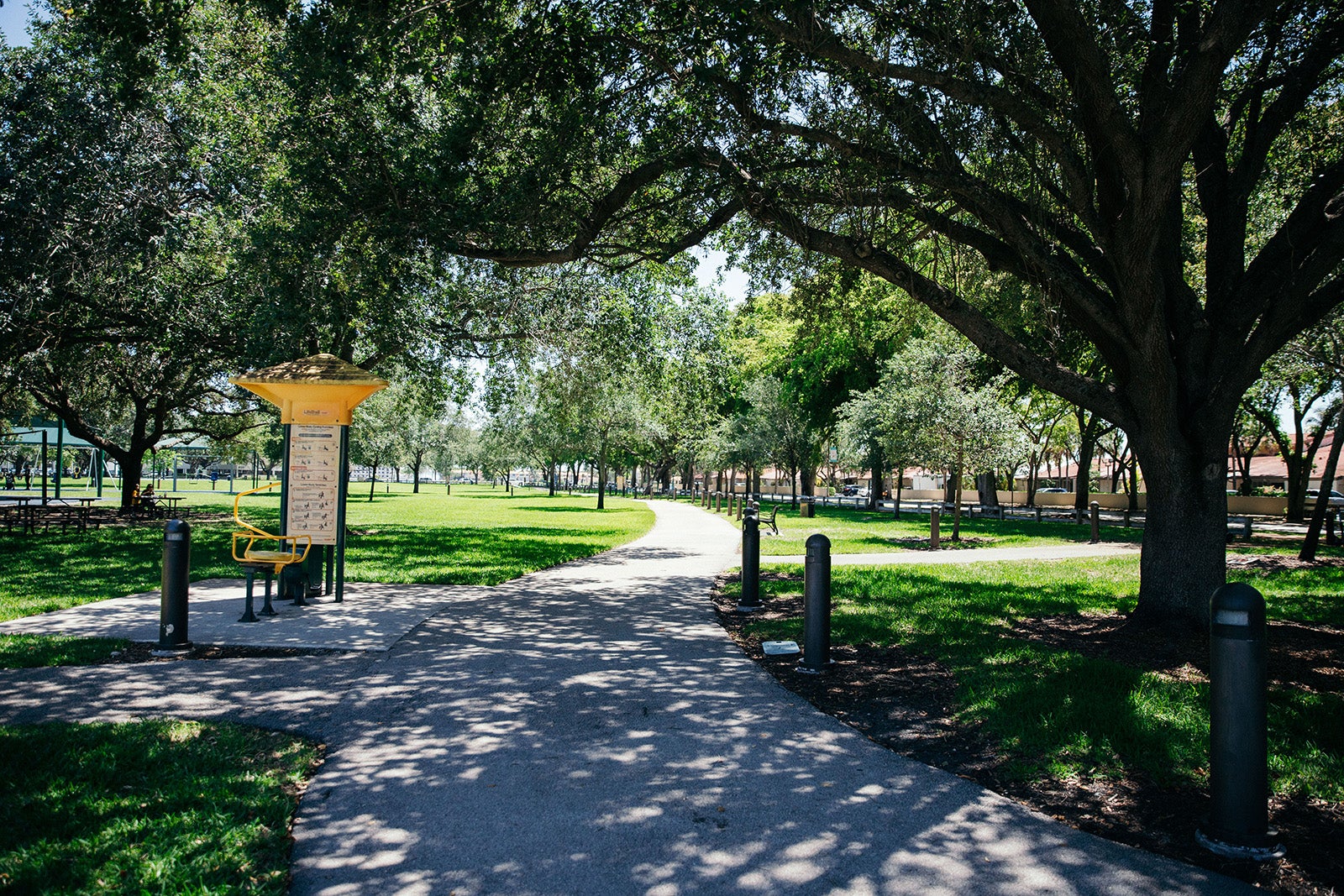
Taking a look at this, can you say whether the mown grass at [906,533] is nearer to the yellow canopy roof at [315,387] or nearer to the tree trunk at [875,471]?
the tree trunk at [875,471]

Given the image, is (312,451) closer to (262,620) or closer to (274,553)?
(274,553)

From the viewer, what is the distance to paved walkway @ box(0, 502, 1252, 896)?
10.0ft

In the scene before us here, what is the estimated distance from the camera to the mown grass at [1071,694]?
13.9ft

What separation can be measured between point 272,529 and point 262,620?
35.2 ft

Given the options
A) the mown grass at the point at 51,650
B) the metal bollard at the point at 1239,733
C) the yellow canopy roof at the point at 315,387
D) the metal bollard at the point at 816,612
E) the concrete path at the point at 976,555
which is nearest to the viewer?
the metal bollard at the point at 1239,733

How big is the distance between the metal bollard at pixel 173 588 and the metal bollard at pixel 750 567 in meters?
5.42

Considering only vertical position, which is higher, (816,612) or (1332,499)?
(1332,499)

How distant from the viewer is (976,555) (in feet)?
51.7

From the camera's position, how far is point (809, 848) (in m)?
3.27

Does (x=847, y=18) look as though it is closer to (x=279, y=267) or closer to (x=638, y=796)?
(x=279, y=267)

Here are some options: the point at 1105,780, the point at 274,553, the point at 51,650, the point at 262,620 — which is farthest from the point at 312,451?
the point at 1105,780

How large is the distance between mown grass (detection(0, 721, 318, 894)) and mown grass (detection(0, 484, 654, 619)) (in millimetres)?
5026

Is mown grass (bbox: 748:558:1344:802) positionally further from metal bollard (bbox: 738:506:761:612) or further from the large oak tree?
the large oak tree

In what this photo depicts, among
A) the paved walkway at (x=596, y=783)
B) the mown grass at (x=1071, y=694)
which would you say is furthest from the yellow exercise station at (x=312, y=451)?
the mown grass at (x=1071, y=694)
